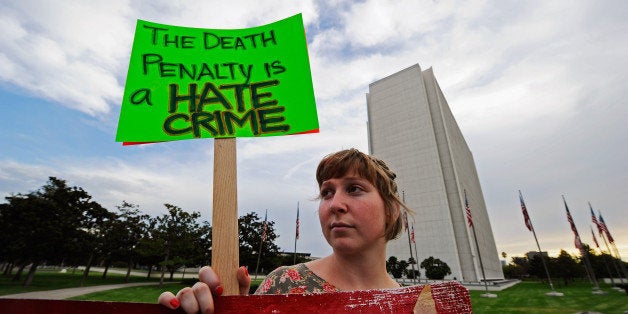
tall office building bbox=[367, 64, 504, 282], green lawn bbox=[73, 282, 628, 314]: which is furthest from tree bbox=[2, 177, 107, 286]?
tall office building bbox=[367, 64, 504, 282]

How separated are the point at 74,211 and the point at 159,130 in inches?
1354

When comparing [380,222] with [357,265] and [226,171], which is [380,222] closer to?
[357,265]

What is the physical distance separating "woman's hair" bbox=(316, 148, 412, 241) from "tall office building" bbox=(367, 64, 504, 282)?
4508cm

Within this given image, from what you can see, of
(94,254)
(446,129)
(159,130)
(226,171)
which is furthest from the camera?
(446,129)

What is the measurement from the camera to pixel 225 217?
1349mm

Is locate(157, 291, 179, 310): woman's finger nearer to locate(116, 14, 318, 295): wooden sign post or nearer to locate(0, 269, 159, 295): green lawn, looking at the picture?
locate(116, 14, 318, 295): wooden sign post

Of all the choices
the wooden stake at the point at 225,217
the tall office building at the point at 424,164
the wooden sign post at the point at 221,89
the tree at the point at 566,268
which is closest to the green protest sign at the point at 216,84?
the wooden sign post at the point at 221,89

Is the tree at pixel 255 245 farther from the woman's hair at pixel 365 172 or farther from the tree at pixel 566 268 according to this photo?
the tree at pixel 566 268

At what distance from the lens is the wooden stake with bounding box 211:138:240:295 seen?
4.03 ft

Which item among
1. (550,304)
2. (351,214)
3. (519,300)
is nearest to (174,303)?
(351,214)

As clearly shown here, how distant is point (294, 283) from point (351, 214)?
0.51 meters

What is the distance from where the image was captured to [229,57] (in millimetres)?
1927

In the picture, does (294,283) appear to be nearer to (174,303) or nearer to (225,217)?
(225,217)

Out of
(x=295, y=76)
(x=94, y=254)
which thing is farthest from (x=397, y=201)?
(x=94, y=254)
